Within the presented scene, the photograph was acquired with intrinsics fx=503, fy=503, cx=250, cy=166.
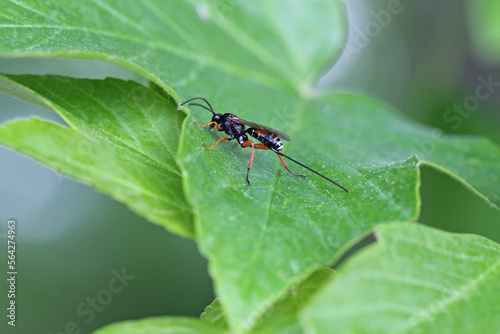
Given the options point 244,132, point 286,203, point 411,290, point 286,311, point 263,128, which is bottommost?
point 411,290

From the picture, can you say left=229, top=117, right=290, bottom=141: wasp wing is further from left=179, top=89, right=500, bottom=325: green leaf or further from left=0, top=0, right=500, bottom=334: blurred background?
left=0, top=0, right=500, bottom=334: blurred background

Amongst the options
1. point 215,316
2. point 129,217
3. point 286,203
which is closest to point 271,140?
point 286,203

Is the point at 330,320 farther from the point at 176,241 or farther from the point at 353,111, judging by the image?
the point at 176,241

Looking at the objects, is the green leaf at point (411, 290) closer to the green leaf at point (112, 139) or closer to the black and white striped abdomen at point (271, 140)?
the green leaf at point (112, 139)

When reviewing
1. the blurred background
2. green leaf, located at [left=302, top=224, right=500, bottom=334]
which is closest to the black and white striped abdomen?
green leaf, located at [left=302, top=224, right=500, bottom=334]

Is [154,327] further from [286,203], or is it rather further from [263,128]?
[263,128]

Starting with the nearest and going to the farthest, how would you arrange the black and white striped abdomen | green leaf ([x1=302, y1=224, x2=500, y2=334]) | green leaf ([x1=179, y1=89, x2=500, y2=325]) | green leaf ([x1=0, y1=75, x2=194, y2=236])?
green leaf ([x1=302, y1=224, x2=500, y2=334]) < green leaf ([x1=179, y1=89, x2=500, y2=325]) < green leaf ([x1=0, y1=75, x2=194, y2=236]) < the black and white striped abdomen
